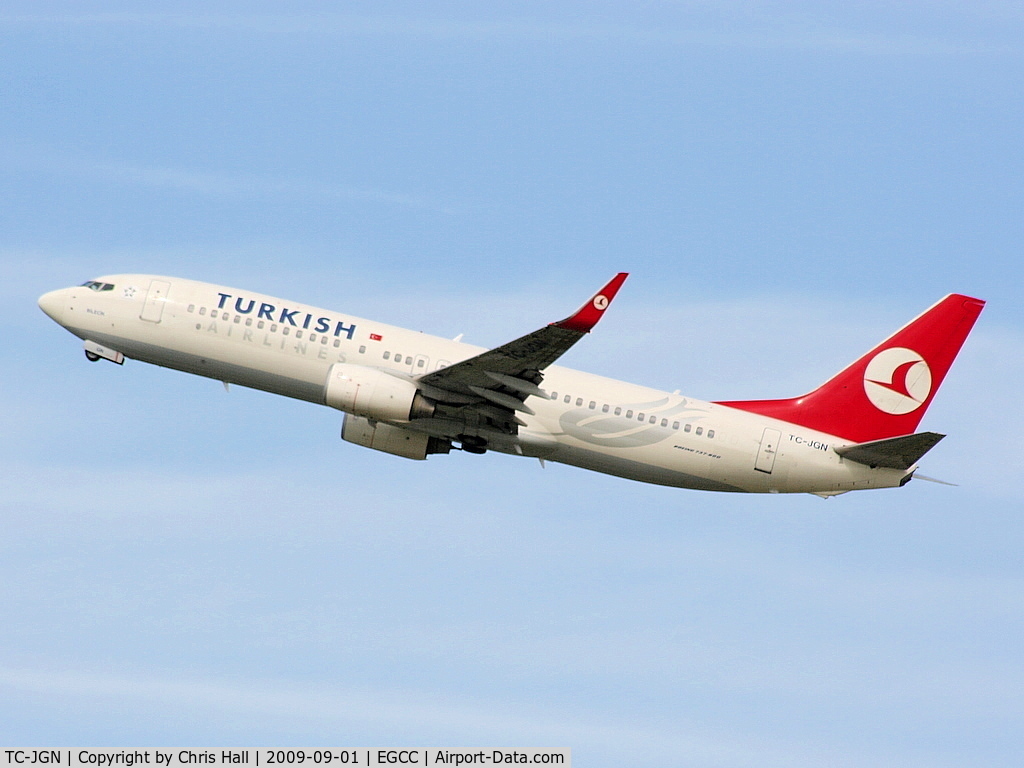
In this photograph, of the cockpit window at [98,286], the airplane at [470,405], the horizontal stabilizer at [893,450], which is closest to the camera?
the horizontal stabilizer at [893,450]

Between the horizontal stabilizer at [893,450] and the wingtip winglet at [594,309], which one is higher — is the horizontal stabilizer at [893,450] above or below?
below

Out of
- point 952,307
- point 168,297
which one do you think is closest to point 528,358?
point 168,297

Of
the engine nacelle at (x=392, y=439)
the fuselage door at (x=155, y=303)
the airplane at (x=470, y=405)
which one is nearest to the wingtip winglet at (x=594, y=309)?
the airplane at (x=470, y=405)

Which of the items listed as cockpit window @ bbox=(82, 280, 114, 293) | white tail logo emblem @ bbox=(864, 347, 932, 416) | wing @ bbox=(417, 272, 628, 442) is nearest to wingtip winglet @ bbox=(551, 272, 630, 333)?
wing @ bbox=(417, 272, 628, 442)

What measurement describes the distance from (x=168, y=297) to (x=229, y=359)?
3.28m

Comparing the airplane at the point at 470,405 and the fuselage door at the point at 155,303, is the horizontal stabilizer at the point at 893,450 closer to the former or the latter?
the airplane at the point at 470,405

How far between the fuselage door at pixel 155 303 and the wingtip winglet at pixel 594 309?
50.2ft

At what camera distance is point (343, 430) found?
169 ft

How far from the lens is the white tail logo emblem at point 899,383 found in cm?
5266

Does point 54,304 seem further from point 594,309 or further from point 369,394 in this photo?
point 594,309

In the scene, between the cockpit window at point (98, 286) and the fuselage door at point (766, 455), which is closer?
the fuselage door at point (766, 455)

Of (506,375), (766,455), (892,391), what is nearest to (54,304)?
(506,375)

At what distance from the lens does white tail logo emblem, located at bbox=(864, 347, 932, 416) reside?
52656 millimetres

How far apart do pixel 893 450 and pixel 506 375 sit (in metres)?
13.4
